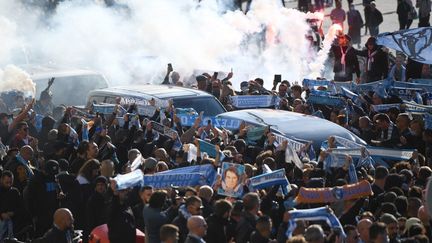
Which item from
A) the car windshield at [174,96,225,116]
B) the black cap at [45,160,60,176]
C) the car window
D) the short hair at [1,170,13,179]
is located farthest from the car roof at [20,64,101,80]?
the short hair at [1,170,13,179]

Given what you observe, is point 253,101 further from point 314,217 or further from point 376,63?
point 314,217

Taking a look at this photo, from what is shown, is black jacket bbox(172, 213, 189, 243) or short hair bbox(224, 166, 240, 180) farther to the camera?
short hair bbox(224, 166, 240, 180)

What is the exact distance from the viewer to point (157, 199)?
1109 centimetres

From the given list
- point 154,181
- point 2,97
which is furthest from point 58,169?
point 2,97

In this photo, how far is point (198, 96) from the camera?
17.6 meters

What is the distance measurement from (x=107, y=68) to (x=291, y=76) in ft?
13.0

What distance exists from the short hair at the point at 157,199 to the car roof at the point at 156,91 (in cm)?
627

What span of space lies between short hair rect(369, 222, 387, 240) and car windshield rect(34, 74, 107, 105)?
11133mm

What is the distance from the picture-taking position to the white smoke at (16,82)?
19000mm

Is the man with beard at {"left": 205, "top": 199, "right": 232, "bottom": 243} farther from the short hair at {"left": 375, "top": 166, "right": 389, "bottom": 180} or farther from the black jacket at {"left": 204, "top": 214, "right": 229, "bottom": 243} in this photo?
the short hair at {"left": 375, "top": 166, "right": 389, "bottom": 180}

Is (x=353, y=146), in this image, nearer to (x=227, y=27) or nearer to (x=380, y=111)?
(x=380, y=111)

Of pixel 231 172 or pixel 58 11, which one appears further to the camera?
pixel 58 11

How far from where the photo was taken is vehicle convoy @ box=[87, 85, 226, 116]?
17.4 m

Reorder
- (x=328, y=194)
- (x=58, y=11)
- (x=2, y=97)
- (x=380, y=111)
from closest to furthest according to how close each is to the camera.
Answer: (x=328, y=194) < (x=380, y=111) < (x=2, y=97) < (x=58, y=11)
